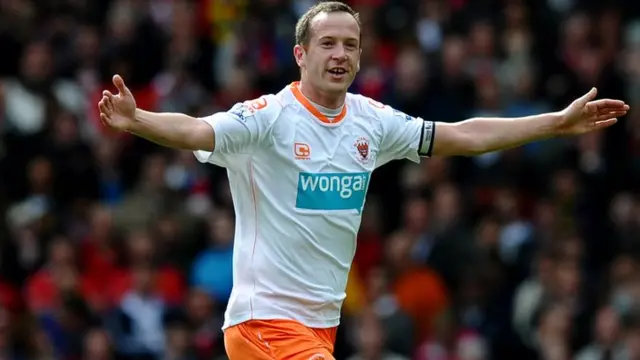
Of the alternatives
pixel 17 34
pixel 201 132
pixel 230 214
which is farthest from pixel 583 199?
pixel 201 132

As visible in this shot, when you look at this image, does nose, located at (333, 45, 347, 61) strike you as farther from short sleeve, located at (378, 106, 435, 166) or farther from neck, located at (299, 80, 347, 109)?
short sleeve, located at (378, 106, 435, 166)


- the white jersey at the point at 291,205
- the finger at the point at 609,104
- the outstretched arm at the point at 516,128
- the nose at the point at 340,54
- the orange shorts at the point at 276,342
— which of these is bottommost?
the orange shorts at the point at 276,342

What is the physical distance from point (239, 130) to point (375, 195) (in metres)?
8.46

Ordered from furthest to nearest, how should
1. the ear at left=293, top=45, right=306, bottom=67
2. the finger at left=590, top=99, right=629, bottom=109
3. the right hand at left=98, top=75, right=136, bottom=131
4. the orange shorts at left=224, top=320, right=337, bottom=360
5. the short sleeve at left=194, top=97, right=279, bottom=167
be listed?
1. the finger at left=590, top=99, right=629, bottom=109
2. the ear at left=293, top=45, right=306, bottom=67
3. the orange shorts at left=224, top=320, right=337, bottom=360
4. the short sleeve at left=194, top=97, right=279, bottom=167
5. the right hand at left=98, top=75, right=136, bottom=131

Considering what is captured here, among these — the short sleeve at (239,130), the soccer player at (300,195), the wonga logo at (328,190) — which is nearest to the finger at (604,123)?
the soccer player at (300,195)

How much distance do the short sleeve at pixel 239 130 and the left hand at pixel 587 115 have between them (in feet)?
5.92

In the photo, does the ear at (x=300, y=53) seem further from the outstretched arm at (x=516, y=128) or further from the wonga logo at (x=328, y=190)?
the outstretched arm at (x=516, y=128)

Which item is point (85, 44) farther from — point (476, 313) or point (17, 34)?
point (476, 313)

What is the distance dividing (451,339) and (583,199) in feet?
7.66

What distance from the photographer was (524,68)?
59.7 feet

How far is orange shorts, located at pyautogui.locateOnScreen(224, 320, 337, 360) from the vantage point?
8445 mm

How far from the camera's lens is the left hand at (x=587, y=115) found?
9086mm

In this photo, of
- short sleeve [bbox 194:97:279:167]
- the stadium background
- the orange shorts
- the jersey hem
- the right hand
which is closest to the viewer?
the right hand

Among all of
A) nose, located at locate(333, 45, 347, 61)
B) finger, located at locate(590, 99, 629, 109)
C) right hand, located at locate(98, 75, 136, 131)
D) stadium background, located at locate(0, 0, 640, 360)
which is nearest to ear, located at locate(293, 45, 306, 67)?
nose, located at locate(333, 45, 347, 61)
